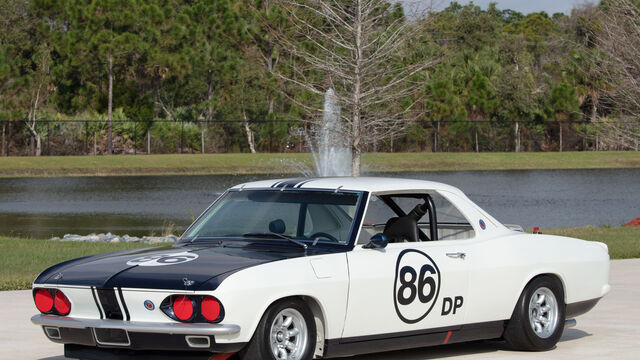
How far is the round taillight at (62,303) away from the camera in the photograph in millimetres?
7219

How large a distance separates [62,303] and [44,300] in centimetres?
19

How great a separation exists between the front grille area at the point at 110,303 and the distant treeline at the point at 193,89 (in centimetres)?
5122

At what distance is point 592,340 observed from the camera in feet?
31.0

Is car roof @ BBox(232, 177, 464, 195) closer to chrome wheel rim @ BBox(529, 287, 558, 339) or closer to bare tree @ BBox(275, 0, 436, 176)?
chrome wheel rim @ BBox(529, 287, 558, 339)

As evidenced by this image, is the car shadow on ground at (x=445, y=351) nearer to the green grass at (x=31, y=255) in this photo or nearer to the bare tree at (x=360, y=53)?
the green grass at (x=31, y=255)

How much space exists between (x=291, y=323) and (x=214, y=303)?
0.69 m

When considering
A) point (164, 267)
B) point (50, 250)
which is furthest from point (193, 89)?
point (164, 267)

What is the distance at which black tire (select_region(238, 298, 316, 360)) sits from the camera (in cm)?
688

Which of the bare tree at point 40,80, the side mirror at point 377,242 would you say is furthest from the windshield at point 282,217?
the bare tree at point 40,80

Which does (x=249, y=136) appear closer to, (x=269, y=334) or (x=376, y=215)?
(x=376, y=215)

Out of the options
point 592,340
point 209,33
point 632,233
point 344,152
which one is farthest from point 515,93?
point 592,340

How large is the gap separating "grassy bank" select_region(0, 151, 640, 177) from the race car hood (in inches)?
1750

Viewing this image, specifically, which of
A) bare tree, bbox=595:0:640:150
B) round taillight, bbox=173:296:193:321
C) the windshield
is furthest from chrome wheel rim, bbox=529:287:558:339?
bare tree, bbox=595:0:640:150

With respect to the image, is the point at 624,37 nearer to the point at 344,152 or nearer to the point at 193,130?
the point at 344,152
